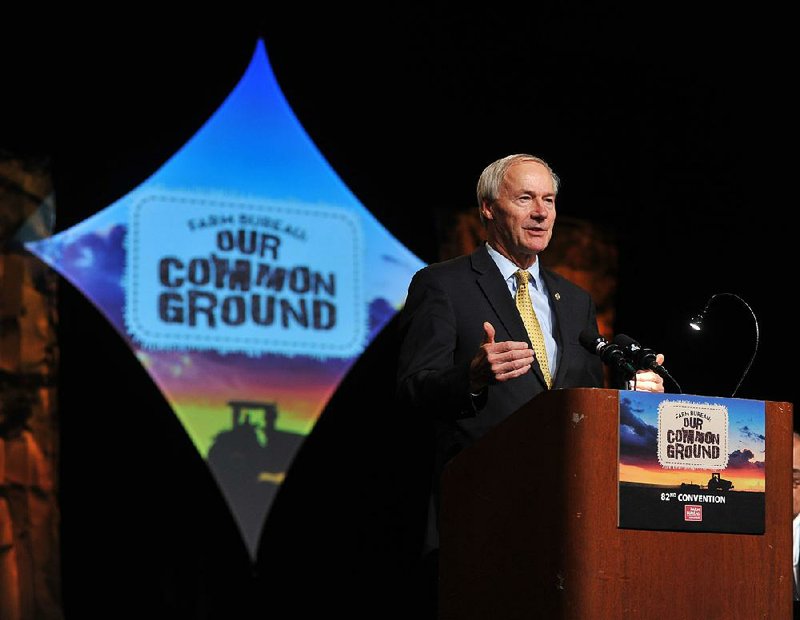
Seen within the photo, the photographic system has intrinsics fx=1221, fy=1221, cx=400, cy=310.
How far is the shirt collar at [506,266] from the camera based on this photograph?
2.48m

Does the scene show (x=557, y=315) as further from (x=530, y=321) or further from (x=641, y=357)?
(x=641, y=357)

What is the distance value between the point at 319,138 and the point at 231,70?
42 cm

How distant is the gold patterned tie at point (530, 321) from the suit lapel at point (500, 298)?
2 centimetres

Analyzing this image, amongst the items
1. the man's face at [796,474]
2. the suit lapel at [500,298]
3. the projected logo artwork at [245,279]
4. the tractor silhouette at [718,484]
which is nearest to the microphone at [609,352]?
the suit lapel at [500,298]

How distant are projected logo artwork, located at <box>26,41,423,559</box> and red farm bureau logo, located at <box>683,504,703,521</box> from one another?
2.73 meters

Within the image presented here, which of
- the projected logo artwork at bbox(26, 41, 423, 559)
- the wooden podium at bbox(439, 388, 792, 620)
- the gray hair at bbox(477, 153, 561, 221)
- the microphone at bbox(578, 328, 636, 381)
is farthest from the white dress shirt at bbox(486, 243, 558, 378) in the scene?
the projected logo artwork at bbox(26, 41, 423, 559)

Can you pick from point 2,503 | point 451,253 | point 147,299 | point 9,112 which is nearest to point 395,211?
point 451,253

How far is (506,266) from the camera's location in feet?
8.18

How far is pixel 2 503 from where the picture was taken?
13.0 ft

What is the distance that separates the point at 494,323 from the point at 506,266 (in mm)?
185

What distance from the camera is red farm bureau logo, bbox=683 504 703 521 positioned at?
181 cm

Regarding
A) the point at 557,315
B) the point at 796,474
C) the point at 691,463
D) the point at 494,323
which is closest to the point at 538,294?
the point at 557,315

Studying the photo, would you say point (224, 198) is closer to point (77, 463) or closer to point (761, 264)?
point (77, 463)

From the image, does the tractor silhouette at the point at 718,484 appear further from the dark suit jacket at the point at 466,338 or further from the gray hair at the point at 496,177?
the gray hair at the point at 496,177
